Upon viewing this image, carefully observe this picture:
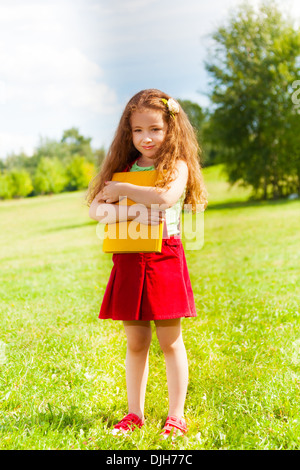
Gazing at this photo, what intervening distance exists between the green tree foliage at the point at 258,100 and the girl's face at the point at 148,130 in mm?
13163

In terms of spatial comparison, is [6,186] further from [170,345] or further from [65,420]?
[170,345]

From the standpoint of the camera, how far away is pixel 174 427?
1915 mm

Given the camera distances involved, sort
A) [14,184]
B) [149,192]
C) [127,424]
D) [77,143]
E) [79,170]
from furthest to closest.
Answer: [14,184] < [79,170] < [77,143] < [127,424] < [149,192]

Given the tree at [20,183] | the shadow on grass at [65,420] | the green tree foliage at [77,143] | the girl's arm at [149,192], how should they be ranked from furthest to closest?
1. the tree at [20,183]
2. the green tree foliage at [77,143]
3. the shadow on grass at [65,420]
4. the girl's arm at [149,192]

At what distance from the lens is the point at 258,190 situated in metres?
16.7

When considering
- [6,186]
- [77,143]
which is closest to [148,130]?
[77,143]

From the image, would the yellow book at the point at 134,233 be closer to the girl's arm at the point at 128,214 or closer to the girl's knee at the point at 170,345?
the girl's arm at the point at 128,214

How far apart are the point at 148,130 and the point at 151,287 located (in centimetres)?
56

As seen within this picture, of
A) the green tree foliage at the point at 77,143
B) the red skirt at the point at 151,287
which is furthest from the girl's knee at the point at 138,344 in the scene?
the green tree foliage at the point at 77,143

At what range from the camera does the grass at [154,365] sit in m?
1.91

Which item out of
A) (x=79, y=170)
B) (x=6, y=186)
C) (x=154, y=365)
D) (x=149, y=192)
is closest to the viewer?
(x=149, y=192)

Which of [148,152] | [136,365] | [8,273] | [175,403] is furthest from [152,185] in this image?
[8,273]
